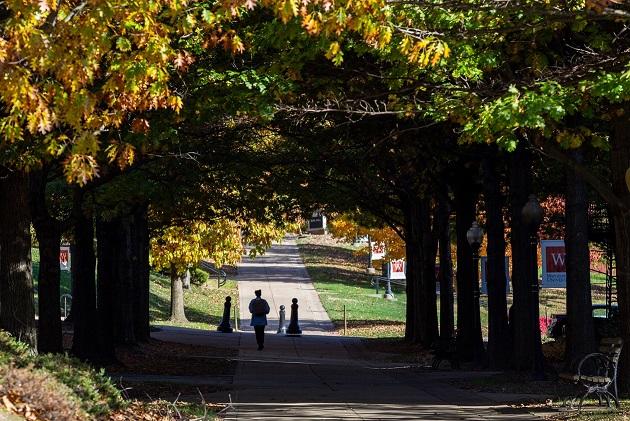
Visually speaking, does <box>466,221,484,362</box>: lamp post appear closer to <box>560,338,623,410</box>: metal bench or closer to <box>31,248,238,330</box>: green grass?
<box>560,338,623,410</box>: metal bench

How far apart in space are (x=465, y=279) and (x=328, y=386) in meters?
6.09

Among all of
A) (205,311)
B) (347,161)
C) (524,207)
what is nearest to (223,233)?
(205,311)

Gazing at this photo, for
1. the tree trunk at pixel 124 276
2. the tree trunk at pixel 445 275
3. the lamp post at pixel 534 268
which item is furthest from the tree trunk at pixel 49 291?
the tree trunk at pixel 445 275

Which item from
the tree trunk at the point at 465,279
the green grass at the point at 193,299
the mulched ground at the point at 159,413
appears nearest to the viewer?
the mulched ground at the point at 159,413

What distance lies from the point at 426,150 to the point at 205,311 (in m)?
34.6

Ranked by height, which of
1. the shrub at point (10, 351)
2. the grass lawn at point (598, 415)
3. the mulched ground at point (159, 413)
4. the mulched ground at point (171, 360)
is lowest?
the mulched ground at point (171, 360)

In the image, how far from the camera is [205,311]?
178 ft

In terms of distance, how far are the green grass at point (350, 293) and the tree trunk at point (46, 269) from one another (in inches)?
925

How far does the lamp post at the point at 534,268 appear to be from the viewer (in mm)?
18969

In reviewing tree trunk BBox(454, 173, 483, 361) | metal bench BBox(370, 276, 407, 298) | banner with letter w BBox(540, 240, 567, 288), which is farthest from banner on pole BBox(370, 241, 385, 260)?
Answer: tree trunk BBox(454, 173, 483, 361)

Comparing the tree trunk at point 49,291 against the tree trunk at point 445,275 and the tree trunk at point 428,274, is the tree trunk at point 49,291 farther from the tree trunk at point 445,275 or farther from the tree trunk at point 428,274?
the tree trunk at point 428,274

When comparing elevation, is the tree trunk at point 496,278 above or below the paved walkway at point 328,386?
above

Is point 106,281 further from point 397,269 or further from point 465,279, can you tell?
point 397,269

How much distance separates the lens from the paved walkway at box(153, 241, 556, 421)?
14.6 metres
